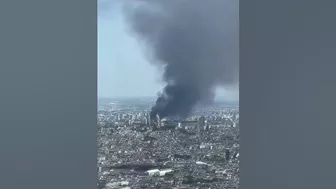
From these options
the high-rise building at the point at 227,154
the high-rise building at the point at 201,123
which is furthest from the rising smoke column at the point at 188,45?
the high-rise building at the point at 227,154

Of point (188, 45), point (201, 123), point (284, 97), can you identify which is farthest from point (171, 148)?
point (284, 97)

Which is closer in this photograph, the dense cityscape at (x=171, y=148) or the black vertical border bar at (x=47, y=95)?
the black vertical border bar at (x=47, y=95)

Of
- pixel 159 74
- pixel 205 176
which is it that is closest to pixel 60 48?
pixel 159 74

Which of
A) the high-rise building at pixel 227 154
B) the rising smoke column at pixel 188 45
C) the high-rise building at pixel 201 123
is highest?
the rising smoke column at pixel 188 45

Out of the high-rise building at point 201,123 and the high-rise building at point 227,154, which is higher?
the high-rise building at point 201,123

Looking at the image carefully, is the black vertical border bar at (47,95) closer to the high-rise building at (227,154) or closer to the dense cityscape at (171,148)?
the dense cityscape at (171,148)

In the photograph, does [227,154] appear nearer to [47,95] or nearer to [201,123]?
[201,123]
